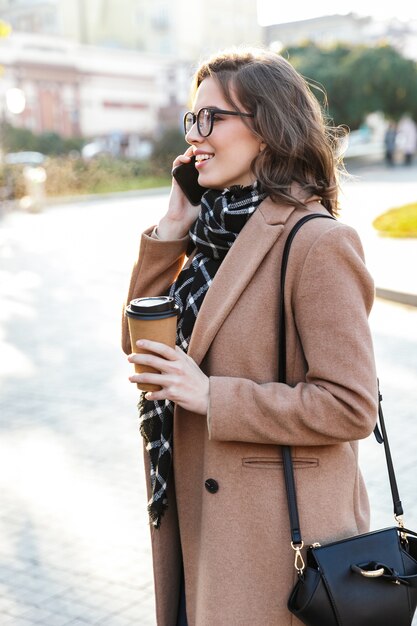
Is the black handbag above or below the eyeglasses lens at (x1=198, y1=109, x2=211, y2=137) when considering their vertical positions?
below

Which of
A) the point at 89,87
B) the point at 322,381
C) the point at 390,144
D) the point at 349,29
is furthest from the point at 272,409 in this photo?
the point at 349,29

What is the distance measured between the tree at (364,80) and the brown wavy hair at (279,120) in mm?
41977

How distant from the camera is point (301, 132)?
6.93 feet

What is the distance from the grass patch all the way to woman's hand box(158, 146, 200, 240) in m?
13.1

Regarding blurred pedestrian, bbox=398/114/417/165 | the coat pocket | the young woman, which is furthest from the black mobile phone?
blurred pedestrian, bbox=398/114/417/165

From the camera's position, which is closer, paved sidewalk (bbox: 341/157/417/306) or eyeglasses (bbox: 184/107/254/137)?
eyeglasses (bbox: 184/107/254/137)

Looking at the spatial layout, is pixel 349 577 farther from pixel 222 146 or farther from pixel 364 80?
pixel 364 80

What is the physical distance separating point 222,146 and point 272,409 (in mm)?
650

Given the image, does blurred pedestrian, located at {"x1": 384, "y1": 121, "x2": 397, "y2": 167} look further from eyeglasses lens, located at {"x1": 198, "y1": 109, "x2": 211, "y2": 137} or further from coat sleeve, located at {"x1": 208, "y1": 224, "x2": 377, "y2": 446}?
coat sleeve, located at {"x1": 208, "y1": 224, "x2": 377, "y2": 446}

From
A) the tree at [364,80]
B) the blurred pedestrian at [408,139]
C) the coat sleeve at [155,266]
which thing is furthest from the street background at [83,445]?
the tree at [364,80]

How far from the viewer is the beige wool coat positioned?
197cm

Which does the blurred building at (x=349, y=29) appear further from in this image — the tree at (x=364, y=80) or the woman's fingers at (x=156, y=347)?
the woman's fingers at (x=156, y=347)

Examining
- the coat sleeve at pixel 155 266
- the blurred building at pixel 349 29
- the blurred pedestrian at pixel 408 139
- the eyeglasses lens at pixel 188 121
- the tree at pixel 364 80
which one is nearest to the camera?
the eyeglasses lens at pixel 188 121

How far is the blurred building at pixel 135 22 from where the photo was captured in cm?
8038
